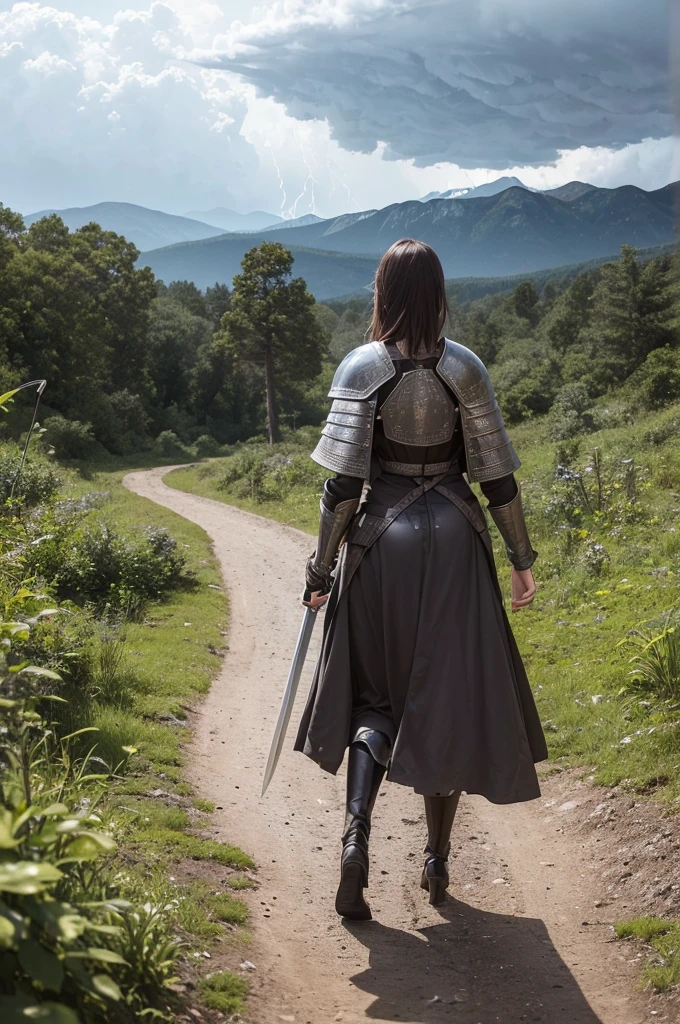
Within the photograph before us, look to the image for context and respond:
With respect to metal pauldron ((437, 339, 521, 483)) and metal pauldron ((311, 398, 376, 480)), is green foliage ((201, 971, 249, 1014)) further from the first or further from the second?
metal pauldron ((437, 339, 521, 483))

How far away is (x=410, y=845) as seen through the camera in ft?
17.9

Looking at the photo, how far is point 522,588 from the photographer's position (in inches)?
181

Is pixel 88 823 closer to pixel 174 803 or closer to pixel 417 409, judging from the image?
pixel 417 409

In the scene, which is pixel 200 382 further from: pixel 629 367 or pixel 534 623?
pixel 534 623

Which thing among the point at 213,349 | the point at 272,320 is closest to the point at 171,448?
the point at 213,349

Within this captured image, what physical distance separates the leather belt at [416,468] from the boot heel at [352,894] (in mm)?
1693

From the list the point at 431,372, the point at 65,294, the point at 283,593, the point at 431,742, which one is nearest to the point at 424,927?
the point at 431,742

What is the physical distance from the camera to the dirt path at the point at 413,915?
3.73 m

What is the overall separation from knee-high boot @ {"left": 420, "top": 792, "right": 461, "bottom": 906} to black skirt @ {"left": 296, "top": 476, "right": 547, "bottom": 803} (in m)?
0.33

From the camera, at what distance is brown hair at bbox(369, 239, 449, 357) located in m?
4.35

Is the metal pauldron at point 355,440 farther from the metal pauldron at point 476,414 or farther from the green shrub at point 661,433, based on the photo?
the green shrub at point 661,433

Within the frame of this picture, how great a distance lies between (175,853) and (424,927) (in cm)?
124

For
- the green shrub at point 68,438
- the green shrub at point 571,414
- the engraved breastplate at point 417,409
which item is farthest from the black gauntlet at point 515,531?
the green shrub at point 68,438

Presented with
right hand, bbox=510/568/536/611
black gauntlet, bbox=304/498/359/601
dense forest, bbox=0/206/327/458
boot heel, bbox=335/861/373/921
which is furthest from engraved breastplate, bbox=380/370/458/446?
dense forest, bbox=0/206/327/458
